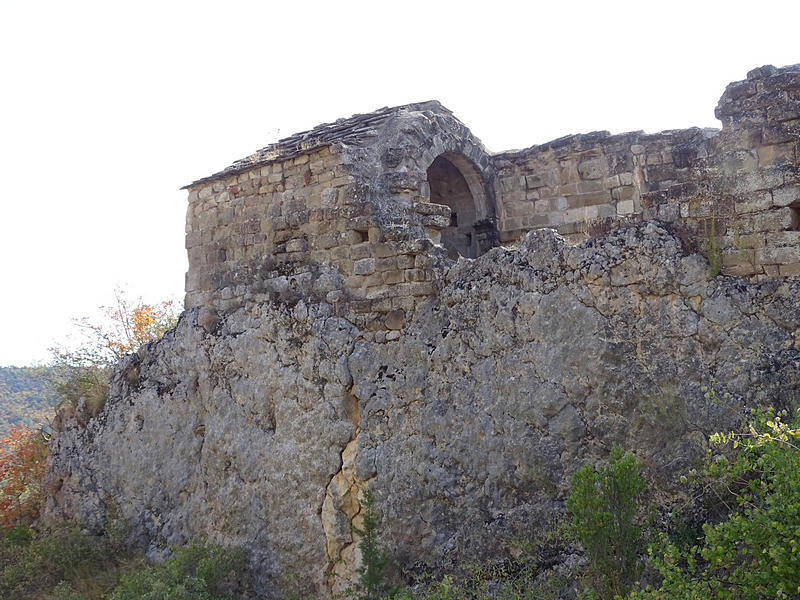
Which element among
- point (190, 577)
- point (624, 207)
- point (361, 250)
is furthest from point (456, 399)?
point (624, 207)

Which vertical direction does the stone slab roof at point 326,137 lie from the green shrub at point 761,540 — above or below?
above

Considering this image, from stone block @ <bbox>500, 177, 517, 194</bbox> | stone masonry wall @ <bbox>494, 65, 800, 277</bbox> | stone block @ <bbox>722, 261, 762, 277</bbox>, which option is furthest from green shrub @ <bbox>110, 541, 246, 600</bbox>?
stone block @ <bbox>722, 261, 762, 277</bbox>

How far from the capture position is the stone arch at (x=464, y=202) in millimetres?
7969

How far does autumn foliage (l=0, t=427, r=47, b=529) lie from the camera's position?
898 centimetres

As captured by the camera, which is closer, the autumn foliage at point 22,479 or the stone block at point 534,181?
the stone block at point 534,181

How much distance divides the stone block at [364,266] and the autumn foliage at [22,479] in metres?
5.25

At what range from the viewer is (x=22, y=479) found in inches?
379

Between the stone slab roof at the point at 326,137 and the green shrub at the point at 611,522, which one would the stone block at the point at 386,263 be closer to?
the stone slab roof at the point at 326,137

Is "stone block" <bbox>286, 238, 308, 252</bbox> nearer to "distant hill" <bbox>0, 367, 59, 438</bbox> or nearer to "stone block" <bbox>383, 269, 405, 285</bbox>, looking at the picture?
"stone block" <bbox>383, 269, 405, 285</bbox>

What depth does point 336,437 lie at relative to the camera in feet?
20.6

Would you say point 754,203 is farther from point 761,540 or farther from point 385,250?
point 385,250

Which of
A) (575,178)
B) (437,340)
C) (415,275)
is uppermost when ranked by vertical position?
(575,178)

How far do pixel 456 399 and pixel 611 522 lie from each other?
1.62m

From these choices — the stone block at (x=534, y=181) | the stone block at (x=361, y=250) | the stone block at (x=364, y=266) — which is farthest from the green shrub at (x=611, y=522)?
the stone block at (x=534, y=181)
